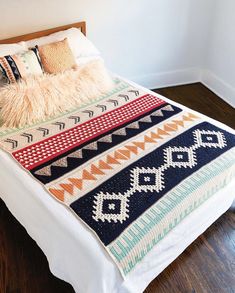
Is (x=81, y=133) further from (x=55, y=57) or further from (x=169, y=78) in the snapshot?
(x=169, y=78)

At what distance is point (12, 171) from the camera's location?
165cm

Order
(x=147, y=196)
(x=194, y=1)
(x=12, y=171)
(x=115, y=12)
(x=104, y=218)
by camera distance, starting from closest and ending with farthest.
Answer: (x=104, y=218)
(x=147, y=196)
(x=12, y=171)
(x=115, y=12)
(x=194, y=1)

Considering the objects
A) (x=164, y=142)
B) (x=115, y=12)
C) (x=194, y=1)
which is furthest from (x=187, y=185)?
(x=194, y=1)

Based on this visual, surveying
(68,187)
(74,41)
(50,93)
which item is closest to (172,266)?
(68,187)

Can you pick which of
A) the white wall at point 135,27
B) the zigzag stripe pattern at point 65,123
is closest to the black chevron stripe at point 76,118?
the zigzag stripe pattern at point 65,123

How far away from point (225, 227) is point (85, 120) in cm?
102

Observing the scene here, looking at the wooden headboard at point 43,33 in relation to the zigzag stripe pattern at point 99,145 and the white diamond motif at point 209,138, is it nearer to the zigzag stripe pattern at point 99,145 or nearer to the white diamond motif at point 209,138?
the zigzag stripe pattern at point 99,145

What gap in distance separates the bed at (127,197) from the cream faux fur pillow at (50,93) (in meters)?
0.10

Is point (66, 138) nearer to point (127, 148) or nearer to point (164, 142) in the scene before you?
point (127, 148)

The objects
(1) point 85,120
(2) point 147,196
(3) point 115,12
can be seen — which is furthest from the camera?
(3) point 115,12

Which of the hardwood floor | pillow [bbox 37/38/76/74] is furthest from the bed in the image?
pillow [bbox 37/38/76/74]

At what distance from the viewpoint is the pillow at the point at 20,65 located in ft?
6.60

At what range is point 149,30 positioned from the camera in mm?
2979

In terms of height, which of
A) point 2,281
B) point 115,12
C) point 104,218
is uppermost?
point 115,12
